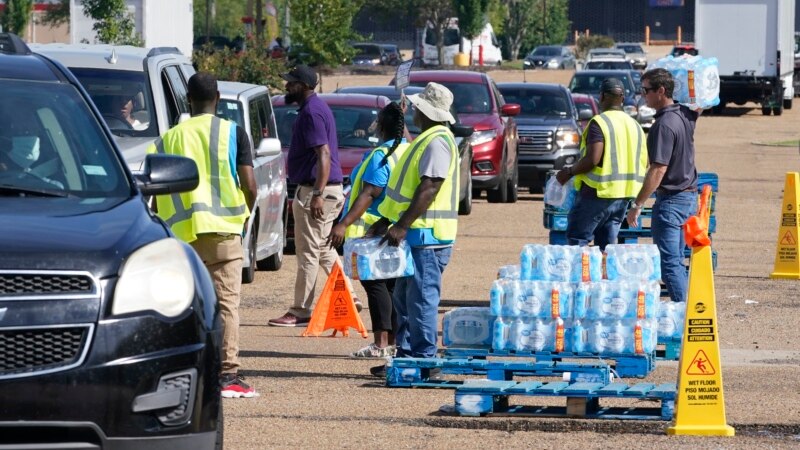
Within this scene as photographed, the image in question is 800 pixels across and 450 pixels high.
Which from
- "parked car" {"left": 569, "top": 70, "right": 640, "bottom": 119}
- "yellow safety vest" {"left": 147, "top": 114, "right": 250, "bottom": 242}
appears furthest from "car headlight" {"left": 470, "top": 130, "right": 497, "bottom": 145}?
"parked car" {"left": 569, "top": 70, "right": 640, "bottom": 119}

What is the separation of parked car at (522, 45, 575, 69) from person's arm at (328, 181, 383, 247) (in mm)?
62844

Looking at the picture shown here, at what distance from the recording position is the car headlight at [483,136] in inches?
851

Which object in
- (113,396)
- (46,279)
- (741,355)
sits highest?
(46,279)

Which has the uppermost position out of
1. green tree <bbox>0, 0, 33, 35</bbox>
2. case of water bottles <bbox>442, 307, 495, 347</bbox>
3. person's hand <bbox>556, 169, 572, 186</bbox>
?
green tree <bbox>0, 0, 33, 35</bbox>

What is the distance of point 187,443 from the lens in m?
5.51

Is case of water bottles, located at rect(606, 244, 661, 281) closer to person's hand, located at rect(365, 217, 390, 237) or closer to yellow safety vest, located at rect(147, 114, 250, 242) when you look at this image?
person's hand, located at rect(365, 217, 390, 237)

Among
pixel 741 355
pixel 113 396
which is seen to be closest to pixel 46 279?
pixel 113 396

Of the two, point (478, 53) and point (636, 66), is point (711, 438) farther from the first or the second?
point (478, 53)

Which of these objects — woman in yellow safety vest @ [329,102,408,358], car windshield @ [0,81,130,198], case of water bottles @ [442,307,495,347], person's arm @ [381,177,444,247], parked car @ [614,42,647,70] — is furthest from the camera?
parked car @ [614,42,647,70]

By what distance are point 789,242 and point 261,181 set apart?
195 inches

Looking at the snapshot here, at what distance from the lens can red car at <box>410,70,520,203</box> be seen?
2170cm

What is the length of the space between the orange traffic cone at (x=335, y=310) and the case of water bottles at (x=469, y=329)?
202 cm

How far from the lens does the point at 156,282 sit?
555 centimetres

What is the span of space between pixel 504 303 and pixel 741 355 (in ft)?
7.57
